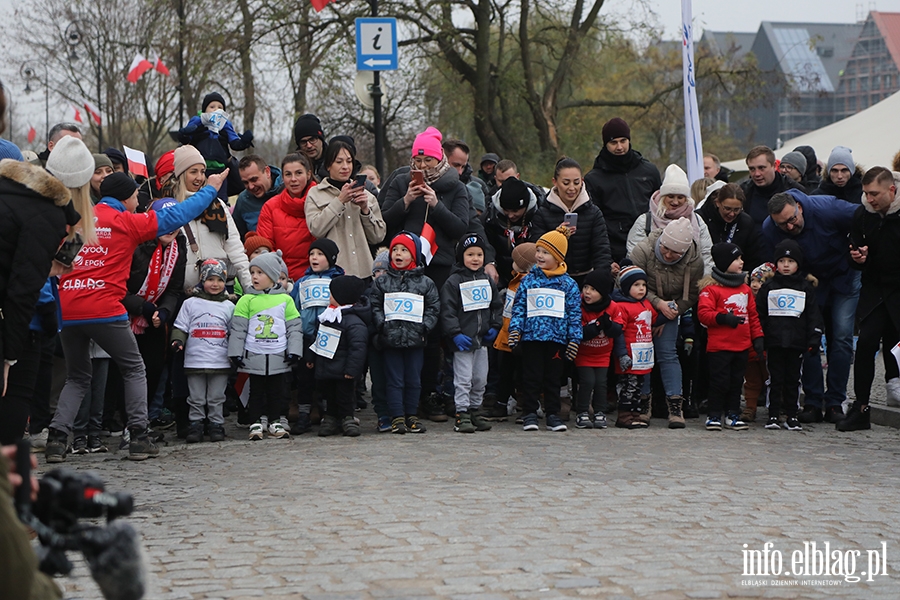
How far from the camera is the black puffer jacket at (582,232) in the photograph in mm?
10664

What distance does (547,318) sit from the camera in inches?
390

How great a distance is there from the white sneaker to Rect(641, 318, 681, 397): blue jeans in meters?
2.33

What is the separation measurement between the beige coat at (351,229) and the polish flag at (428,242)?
15.0 inches

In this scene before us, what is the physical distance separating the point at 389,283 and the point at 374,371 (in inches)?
30.2

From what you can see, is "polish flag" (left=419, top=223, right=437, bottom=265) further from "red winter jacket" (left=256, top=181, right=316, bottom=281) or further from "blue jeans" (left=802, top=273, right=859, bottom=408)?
"blue jeans" (left=802, top=273, right=859, bottom=408)

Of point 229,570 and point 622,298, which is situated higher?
point 622,298

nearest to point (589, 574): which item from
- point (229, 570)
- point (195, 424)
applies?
point (229, 570)

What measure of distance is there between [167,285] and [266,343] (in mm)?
1012

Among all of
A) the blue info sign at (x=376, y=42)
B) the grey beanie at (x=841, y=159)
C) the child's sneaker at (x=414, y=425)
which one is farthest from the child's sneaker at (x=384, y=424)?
the blue info sign at (x=376, y=42)

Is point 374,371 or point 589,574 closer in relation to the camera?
point 589,574

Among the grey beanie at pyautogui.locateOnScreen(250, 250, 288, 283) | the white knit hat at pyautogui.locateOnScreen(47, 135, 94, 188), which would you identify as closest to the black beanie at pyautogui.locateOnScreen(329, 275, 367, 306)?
the grey beanie at pyautogui.locateOnScreen(250, 250, 288, 283)

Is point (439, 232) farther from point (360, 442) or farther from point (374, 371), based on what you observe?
point (360, 442)

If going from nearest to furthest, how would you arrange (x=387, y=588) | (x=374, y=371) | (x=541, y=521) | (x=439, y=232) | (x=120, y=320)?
(x=387, y=588) < (x=541, y=521) < (x=120, y=320) < (x=374, y=371) < (x=439, y=232)

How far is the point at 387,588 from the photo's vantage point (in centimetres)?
511
